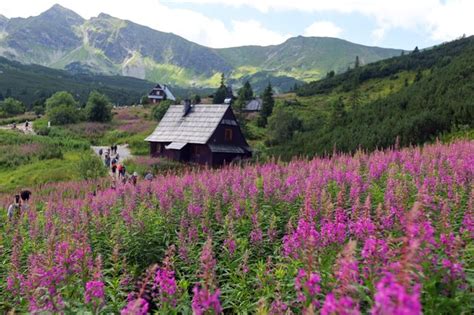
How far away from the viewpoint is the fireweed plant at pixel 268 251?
3.76m

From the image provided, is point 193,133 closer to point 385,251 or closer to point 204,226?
point 204,226

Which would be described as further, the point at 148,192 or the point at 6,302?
the point at 148,192

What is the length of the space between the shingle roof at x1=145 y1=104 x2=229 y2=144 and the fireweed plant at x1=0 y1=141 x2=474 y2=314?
129 ft

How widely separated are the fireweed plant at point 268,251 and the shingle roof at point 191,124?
39.3 meters

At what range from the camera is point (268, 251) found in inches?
286

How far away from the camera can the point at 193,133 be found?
52.8 m

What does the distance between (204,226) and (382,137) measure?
59.8 feet

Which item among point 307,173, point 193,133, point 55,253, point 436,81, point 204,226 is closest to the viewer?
point 55,253

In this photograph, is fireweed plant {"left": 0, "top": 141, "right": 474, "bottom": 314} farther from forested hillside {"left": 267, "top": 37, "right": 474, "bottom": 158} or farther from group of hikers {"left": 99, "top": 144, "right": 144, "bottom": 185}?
forested hillside {"left": 267, "top": 37, "right": 474, "bottom": 158}

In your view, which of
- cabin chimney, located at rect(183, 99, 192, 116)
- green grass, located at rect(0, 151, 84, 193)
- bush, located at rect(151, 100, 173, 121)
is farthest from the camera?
bush, located at rect(151, 100, 173, 121)

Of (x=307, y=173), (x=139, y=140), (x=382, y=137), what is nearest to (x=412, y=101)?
(x=382, y=137)

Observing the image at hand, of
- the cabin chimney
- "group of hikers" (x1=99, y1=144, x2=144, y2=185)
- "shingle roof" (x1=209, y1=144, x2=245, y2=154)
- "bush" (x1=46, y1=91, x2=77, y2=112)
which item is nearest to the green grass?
"group of hikers" (x1=99, y1=144, x2=144, y2=185)

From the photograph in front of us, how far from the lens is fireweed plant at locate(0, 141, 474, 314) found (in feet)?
12.3

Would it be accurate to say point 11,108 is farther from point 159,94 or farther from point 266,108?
point 266,108
